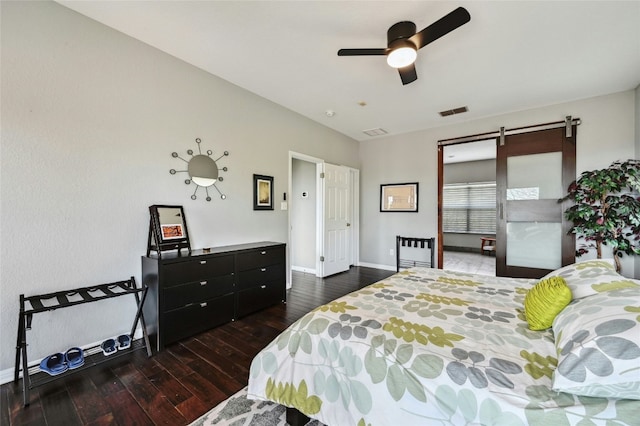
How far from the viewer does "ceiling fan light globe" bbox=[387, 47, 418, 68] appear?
2100 millimetres

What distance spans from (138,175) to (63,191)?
21.5 inches

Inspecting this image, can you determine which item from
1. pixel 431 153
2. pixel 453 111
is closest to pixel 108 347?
pixel 453 111

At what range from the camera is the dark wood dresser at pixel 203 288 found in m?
2.29

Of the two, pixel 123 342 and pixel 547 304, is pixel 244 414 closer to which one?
pixel 123 342

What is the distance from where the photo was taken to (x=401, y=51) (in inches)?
82.9

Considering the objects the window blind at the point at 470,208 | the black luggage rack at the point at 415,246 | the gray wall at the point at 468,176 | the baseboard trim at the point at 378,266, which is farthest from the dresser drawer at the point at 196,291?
the gray wall at the point at 468,176

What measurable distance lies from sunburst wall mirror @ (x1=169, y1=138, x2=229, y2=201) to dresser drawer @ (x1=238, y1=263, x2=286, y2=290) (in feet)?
3.24

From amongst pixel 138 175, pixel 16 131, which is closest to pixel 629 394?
pixel 138 175

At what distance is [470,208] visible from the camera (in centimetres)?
758

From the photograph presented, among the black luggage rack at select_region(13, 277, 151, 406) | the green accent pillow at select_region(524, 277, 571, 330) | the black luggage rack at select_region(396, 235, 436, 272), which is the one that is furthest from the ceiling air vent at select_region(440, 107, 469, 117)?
the black luggage rack at select_region(13, 277, 151, 406)

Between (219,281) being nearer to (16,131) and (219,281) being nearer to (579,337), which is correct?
(16,131)

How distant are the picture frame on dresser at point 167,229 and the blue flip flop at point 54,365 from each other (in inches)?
37.2

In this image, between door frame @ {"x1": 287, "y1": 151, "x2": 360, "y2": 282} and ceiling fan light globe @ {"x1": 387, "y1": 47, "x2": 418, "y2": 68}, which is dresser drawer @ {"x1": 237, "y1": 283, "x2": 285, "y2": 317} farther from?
ceiling fan light globe @ {"x1": 387, "y1": 47, "x2": 418, "y2": 68}

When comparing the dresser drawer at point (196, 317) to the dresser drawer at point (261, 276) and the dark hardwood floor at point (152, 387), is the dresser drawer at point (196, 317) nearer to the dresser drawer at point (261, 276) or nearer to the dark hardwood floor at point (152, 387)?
the dark hardwood floor at point (152, 387)
